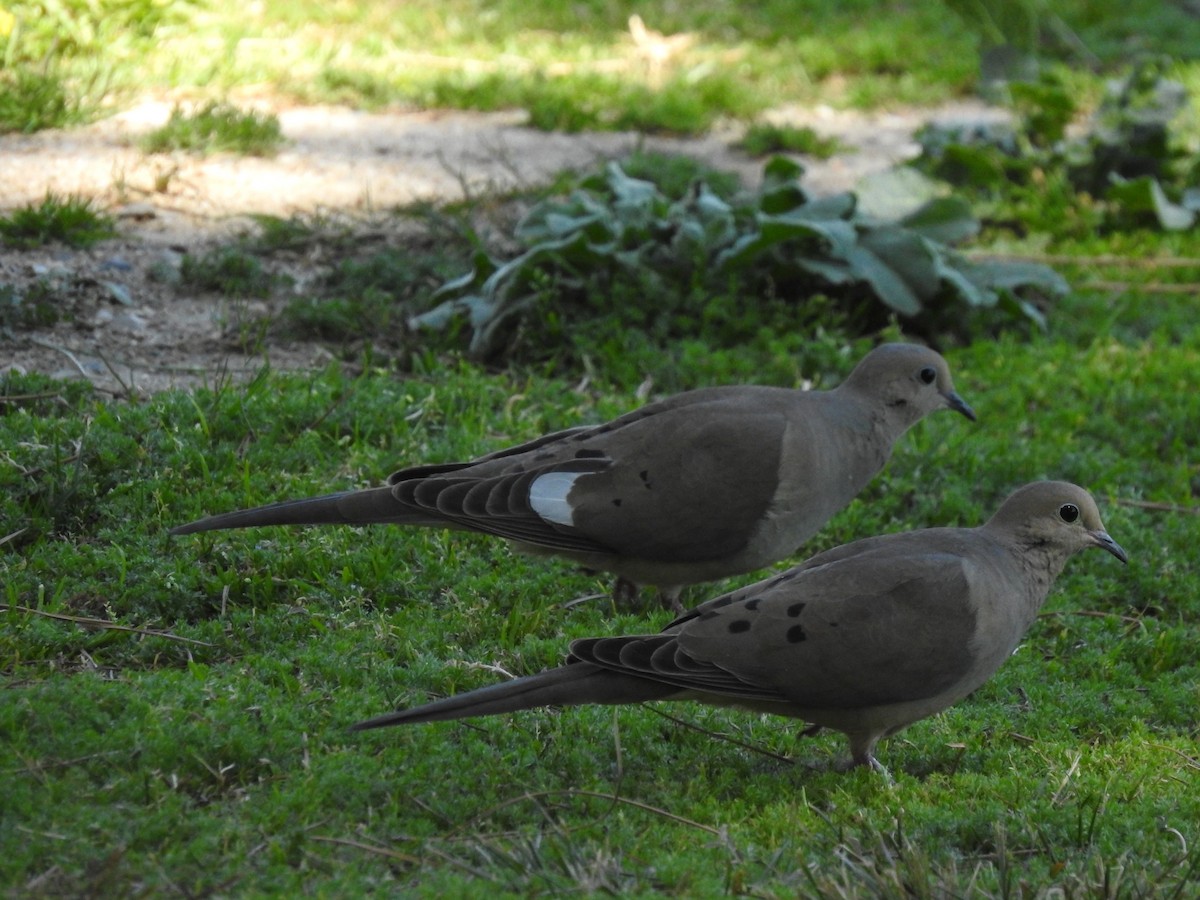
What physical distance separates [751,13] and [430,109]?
348 cm

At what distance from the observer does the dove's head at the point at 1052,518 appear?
3.72 m

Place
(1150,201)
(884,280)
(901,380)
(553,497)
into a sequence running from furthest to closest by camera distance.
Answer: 1. (1150,201)
2. (884,280)
3. (901,380)
4. (553,497)

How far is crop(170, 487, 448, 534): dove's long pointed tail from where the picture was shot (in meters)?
3.67

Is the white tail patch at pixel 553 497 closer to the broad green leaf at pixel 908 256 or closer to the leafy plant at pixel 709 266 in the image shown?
the leafy plant at pixel 709 266

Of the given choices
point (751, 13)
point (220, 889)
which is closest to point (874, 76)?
point (751, 13)

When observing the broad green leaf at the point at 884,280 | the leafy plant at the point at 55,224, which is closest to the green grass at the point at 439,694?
the broad green leaf at the point at 884,280

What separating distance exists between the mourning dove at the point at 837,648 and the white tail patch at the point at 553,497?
603mm

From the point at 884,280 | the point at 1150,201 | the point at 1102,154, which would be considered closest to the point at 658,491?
the point at 884,280

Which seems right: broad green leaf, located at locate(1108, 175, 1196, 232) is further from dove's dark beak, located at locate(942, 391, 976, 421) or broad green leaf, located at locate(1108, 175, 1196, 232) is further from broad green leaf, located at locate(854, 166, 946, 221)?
dove's dark beak, located at locate(942, 391, 976, 421)

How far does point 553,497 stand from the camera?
3.91m

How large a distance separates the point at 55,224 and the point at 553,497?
2.91 meters

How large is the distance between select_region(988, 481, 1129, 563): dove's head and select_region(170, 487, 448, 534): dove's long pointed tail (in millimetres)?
1523

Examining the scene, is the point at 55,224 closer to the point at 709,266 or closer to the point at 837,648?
the point at 709,266

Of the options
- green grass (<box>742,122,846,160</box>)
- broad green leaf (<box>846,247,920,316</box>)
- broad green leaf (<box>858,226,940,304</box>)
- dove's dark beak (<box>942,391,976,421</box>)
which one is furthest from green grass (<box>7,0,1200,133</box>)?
dove's dark beak (<box>942,391,976,421</box>)
